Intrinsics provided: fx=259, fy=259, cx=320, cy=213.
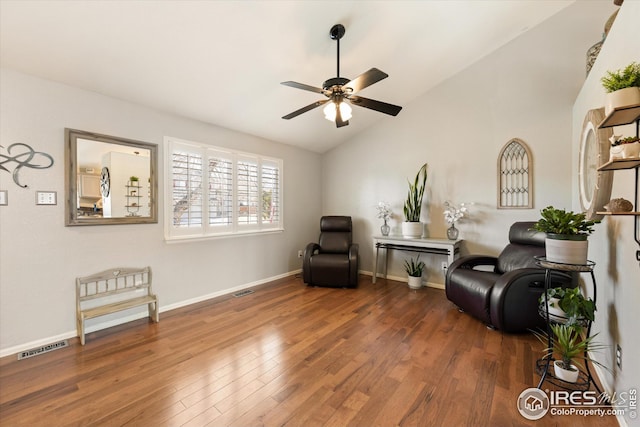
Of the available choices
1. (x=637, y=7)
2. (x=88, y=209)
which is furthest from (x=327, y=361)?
(x=637, y=7)

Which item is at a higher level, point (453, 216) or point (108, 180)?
point (108, 180)

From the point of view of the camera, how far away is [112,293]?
279cm

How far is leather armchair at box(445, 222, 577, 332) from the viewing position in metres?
2.54

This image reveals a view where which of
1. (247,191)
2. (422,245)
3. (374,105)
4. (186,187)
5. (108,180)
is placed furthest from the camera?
(247,191)

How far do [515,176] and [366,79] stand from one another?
282 centimetres

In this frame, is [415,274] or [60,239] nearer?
[60,239]

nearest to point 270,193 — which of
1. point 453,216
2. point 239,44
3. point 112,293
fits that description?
point 239,44

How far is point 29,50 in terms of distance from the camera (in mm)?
2133

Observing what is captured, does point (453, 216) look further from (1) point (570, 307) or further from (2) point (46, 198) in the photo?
(2) point (46, 198)

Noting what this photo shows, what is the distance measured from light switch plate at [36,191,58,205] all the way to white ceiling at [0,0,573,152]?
3.56ft

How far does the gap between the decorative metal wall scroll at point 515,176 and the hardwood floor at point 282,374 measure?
1.78 metres

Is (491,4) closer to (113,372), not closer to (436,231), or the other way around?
(436,231)

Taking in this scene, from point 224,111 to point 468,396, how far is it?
3.87 meters

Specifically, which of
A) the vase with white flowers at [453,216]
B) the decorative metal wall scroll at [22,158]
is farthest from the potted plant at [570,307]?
A: the decorative metal wall scroll at [22,158]
